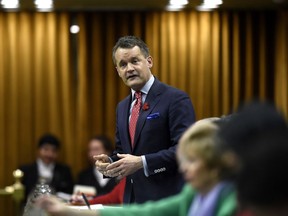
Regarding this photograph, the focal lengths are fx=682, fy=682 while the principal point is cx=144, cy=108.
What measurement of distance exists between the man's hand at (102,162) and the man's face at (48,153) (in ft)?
11.8

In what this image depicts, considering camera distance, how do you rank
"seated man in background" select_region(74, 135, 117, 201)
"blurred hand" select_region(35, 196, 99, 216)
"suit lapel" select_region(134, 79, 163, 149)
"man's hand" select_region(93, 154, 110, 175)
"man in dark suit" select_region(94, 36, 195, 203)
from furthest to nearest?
A: "seated man in background" select_region(74, 135, 117, 201) < "suit lapel" select_region(134, 79, 163, 149) < "man in dark suit" select_region(94, 36, 195, 203) < "man's hand" select_region(93, 154, 110, 175) < "blurred hand" select_region(35, 196, 99, 216)

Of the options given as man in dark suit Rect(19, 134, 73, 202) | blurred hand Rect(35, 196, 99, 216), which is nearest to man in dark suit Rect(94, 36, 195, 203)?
blurred hand Rect(35, 196, 99, 216)

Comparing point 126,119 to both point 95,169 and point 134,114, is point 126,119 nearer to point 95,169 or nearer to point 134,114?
point 134,114

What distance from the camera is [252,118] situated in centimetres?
136

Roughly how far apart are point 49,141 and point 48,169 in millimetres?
327

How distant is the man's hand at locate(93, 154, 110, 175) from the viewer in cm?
330

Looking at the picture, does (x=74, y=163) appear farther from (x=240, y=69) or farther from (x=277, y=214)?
(x=277, y=214)

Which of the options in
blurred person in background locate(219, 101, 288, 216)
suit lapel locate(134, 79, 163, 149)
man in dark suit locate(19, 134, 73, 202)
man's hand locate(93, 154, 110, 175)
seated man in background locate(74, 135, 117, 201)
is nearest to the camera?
blurred person in background locate(219, 101, 288, 216)

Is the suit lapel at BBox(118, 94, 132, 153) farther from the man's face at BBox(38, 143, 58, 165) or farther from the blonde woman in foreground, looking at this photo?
the man's face at BBox(38, 143, 58, 165)

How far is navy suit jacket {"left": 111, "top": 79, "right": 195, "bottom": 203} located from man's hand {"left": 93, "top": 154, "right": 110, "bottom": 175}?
9 centimetres

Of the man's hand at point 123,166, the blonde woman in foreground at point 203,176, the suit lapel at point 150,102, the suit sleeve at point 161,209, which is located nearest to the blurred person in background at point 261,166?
the blonde woman in foreground at point 203,176

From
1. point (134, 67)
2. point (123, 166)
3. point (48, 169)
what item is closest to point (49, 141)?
point (48, 169)

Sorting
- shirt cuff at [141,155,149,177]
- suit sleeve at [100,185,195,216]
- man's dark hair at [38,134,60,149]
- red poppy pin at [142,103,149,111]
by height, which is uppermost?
red poppy pin at [142,103,149,111]

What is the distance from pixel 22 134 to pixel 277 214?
20.5 feet
